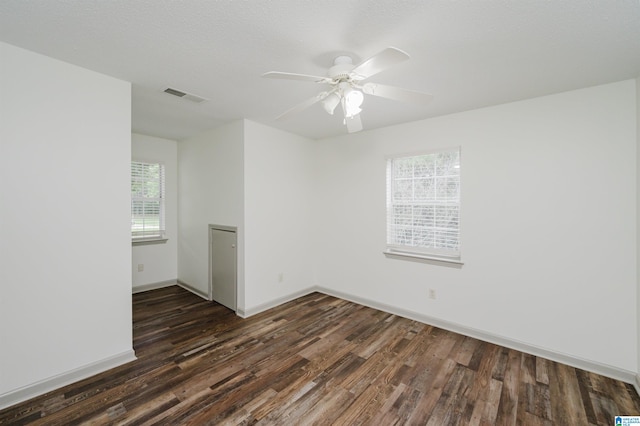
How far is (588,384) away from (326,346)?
224 cm

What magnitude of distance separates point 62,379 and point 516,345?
162 inches

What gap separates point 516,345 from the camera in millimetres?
2770

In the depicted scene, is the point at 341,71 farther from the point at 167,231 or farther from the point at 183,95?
the point at 167,231

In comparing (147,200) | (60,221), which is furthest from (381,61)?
(147,200)

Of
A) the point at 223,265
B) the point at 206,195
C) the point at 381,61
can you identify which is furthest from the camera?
the point at 206,195

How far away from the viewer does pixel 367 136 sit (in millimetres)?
3896

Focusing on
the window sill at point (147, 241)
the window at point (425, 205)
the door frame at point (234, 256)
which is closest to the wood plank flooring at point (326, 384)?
the door frame at point (234, 256)

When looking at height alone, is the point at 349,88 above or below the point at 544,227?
above

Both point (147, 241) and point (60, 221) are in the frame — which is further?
point (147, 241)

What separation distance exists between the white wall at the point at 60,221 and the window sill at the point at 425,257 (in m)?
2.99

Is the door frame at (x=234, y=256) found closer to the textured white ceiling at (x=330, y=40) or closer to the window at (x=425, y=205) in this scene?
the textured white ceiling at (x=330, y=40)

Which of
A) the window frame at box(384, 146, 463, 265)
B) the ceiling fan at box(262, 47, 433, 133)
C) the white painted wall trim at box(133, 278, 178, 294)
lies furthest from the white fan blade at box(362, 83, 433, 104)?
the white painted wall trim at box(133, 278, 178, 294)

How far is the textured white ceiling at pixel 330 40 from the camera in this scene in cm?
148

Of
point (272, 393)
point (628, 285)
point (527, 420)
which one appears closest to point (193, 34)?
point (272, 393)
